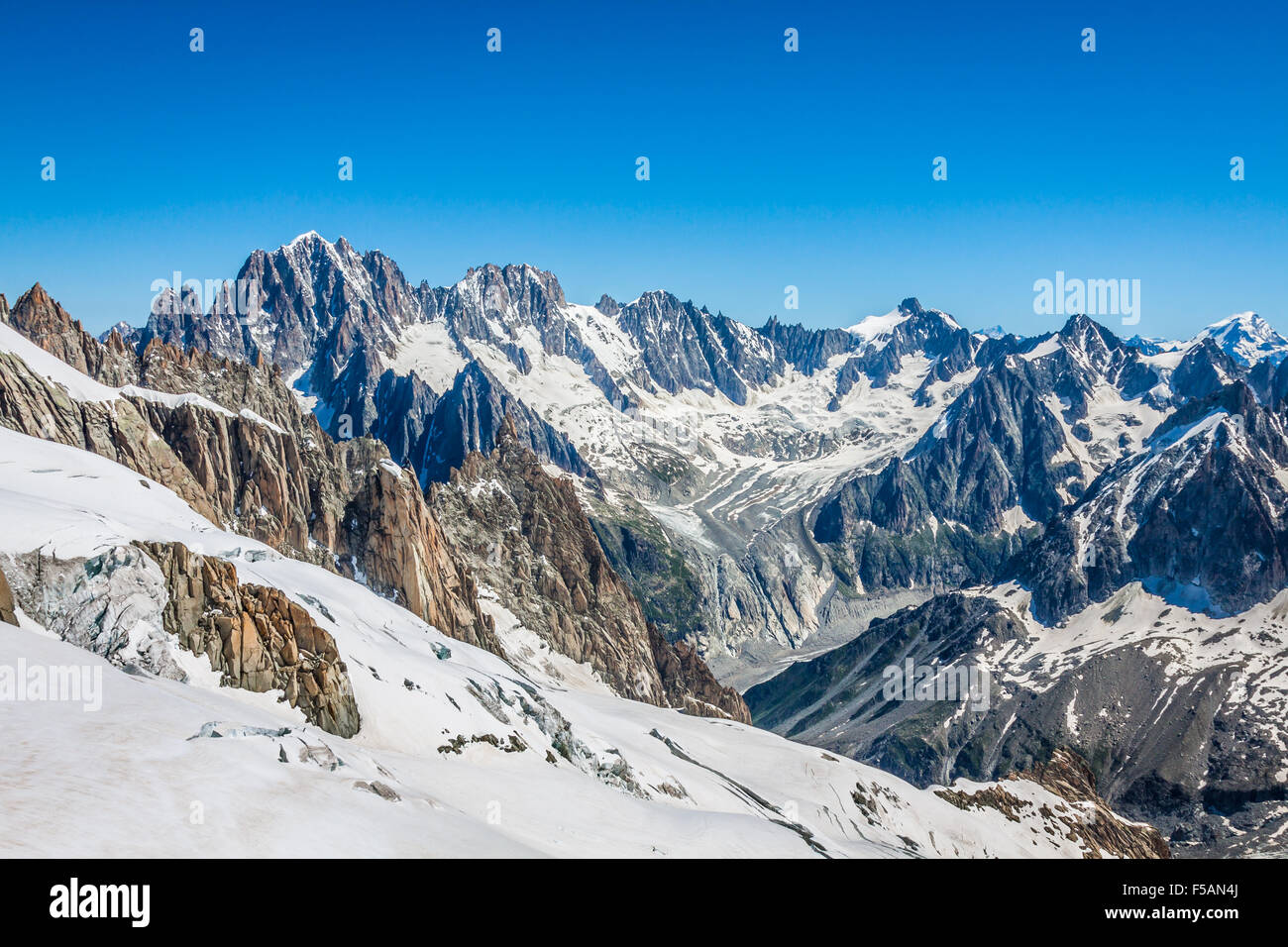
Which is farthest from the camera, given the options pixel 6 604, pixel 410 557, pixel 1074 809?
pixel 410 557

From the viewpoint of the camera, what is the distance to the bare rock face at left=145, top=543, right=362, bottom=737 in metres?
56.8

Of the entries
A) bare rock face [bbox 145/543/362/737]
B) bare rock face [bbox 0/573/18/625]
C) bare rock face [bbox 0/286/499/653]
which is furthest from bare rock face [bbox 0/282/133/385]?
bare rock face [bbox 0/573/18/625]

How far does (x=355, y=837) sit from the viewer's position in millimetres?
31438

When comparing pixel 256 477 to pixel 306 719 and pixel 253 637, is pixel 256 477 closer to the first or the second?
pixel 253 637

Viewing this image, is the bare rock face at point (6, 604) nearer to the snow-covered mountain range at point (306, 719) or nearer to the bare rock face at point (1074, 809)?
the snow-covered mountain range at point (306, 719)

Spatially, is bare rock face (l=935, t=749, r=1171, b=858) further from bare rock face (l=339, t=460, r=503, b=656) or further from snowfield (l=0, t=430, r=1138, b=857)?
bare rock face (l=339, t=460, r=503, b=656)

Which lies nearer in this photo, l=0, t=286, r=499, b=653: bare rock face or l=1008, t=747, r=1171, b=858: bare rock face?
l=0, t=286, r=499, b=653: bare rock face

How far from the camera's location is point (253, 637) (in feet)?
192

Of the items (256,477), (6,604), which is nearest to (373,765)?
(6,604)

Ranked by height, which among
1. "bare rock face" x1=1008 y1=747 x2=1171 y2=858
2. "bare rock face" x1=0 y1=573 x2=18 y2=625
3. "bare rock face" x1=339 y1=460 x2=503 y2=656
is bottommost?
"bare rock face" x1=1008 y1=747 x2=1171 y2=858

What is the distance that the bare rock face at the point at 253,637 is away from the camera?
2235 inches

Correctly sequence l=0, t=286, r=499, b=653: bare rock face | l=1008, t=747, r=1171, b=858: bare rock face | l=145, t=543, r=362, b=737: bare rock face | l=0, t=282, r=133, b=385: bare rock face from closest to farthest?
l=145, t=543, r=362, b=737: bare rock face, l=0, t=286, r=499, b=653: bare rock face, l=1008, t=747, r=1171, b=858: bare rock face, l=0, t=282, r=133, b=385: bare rock face
